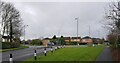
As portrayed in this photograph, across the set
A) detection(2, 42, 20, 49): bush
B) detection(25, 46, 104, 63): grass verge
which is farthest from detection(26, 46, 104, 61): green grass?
detection(2, 42, 20, 49): bush

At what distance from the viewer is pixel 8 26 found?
262 ft

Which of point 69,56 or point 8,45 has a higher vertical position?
point 8,45

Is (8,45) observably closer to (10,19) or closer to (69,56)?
(10,19)

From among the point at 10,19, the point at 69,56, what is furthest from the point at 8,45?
the point at 69,56

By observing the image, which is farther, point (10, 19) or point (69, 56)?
point (10, 19)

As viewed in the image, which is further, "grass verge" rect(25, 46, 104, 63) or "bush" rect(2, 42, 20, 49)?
"bush" rect(2, 42, 20, 49)

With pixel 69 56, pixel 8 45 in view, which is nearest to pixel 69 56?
pixel 69 56

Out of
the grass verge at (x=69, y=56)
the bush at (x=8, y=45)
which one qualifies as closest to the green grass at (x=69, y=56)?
the grass verge at (x=69, y=56)

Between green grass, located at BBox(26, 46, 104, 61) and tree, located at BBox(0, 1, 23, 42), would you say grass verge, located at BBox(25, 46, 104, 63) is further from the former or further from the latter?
tree, located at BBox(0, 1, 23, 42)

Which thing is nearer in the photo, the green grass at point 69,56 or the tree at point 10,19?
the green grass at point 69,56

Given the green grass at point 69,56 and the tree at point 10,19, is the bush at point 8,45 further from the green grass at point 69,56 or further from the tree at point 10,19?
the green grass at point 69,56

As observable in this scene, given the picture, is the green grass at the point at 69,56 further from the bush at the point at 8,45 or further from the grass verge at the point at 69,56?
the bush at the point at 8,45

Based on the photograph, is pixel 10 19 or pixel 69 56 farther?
pixel 10 19

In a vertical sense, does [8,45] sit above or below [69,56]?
above
